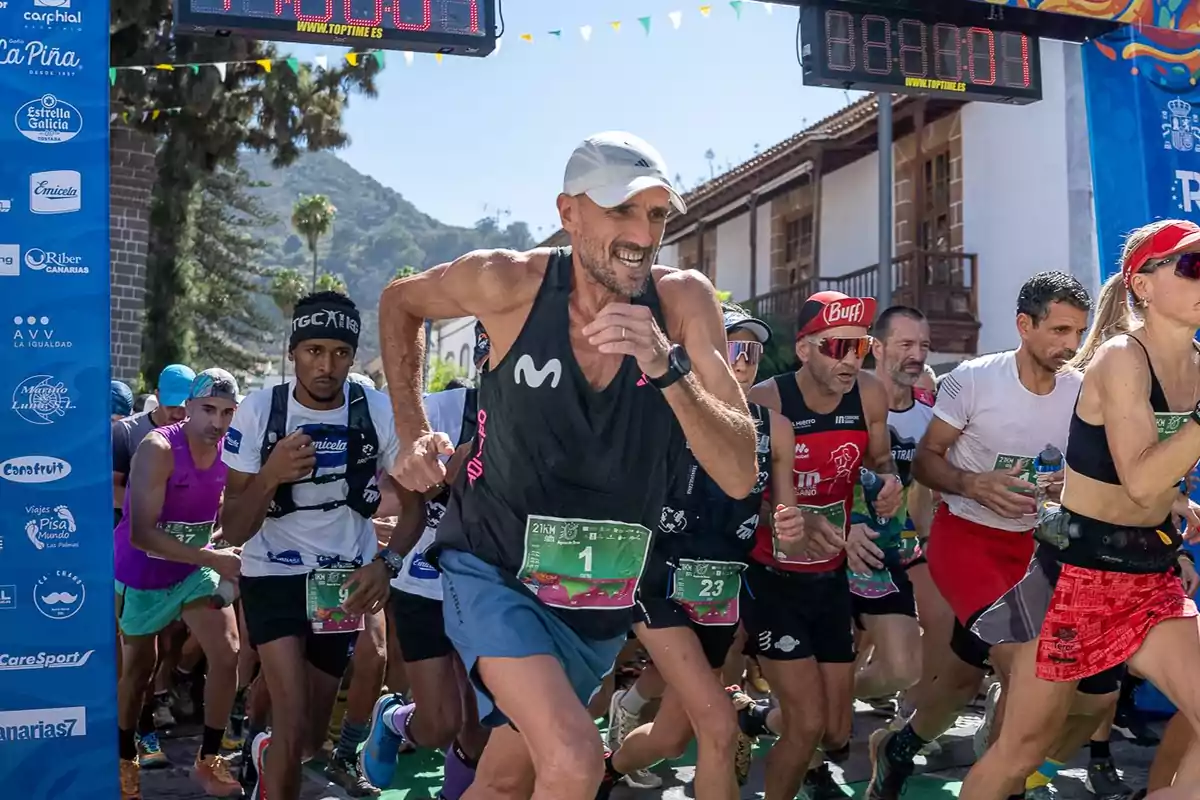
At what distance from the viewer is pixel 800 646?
5.16 m

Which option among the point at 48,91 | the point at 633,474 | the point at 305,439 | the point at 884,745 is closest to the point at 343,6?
the point at 48,91

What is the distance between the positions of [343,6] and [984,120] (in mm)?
14902

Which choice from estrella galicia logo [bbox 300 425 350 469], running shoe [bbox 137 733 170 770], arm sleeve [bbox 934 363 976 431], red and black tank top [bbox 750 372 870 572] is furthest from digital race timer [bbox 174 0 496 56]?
running shoe [bbox 137 733 170 770]

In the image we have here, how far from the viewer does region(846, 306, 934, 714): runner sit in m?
5.86

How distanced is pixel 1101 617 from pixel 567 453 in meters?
1.83

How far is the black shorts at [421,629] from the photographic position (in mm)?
5465

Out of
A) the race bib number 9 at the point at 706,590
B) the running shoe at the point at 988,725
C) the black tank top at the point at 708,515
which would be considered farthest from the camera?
the running shoe at the point at 988,725

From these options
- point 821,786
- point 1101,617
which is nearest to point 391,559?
point 821,786

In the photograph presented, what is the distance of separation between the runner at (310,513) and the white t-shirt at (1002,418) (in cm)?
247

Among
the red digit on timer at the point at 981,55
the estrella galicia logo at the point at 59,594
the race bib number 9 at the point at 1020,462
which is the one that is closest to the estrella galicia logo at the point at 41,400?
the estrella galicia logo at the point at 59,594

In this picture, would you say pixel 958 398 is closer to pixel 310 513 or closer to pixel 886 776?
pixel 886 776

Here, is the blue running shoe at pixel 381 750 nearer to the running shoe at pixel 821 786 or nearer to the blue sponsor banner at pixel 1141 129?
the running shoe at pixel 821 786

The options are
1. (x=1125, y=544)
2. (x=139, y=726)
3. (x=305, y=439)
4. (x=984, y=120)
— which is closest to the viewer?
(x=1125, y=544)

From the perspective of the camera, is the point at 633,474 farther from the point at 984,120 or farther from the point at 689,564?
the point at 984,120
